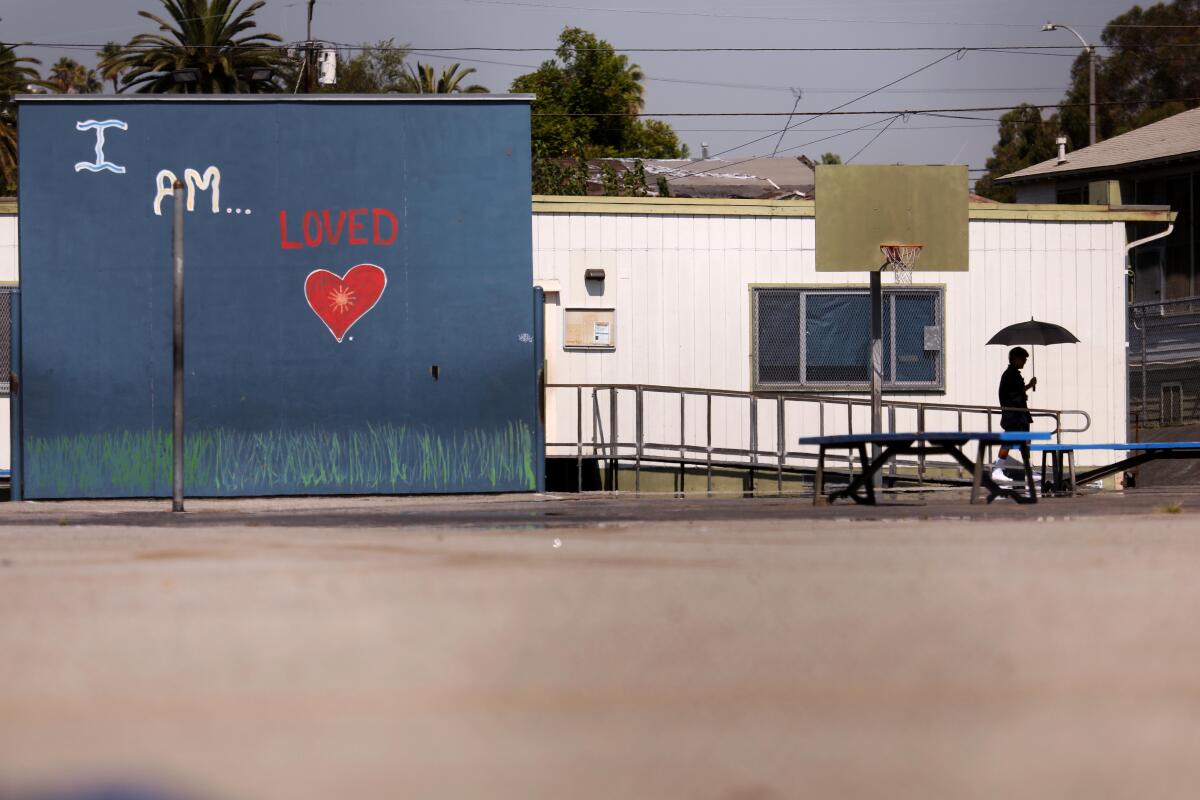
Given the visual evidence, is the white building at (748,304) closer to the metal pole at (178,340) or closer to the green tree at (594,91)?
the metal pole at (178,340)

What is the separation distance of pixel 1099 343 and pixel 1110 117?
47040 mm

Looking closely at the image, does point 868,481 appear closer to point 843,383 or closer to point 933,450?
point 933,450

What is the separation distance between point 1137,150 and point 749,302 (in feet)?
91.4

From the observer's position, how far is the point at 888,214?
59.5ft

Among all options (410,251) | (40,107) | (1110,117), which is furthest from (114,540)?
(1110,117)

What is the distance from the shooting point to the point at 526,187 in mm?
17000

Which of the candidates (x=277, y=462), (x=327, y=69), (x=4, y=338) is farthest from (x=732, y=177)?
(x=277, y=462)

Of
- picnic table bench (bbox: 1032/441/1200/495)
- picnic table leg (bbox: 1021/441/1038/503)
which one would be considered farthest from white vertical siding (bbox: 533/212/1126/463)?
picnic table leg (bbox: 1021/441/1038/503)

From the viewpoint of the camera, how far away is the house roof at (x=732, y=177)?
30656 millimetres

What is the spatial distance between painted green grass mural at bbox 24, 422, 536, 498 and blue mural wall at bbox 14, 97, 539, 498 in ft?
0.07

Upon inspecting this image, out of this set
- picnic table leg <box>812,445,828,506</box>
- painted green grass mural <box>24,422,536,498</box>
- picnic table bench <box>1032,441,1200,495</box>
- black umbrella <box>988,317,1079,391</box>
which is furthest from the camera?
black umbrella <box>988,317,1079,391</box>

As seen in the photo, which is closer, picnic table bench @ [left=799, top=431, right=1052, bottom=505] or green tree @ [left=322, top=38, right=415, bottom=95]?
picnic table bench @ [left=799, top=431, right=1052, bottom=505]

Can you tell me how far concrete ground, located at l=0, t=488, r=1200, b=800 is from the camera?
11.3ft

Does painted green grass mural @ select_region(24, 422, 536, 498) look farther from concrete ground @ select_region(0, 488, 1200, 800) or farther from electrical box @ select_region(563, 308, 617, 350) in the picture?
concrete ground @ select_region(0, 488, 1200, 800)
